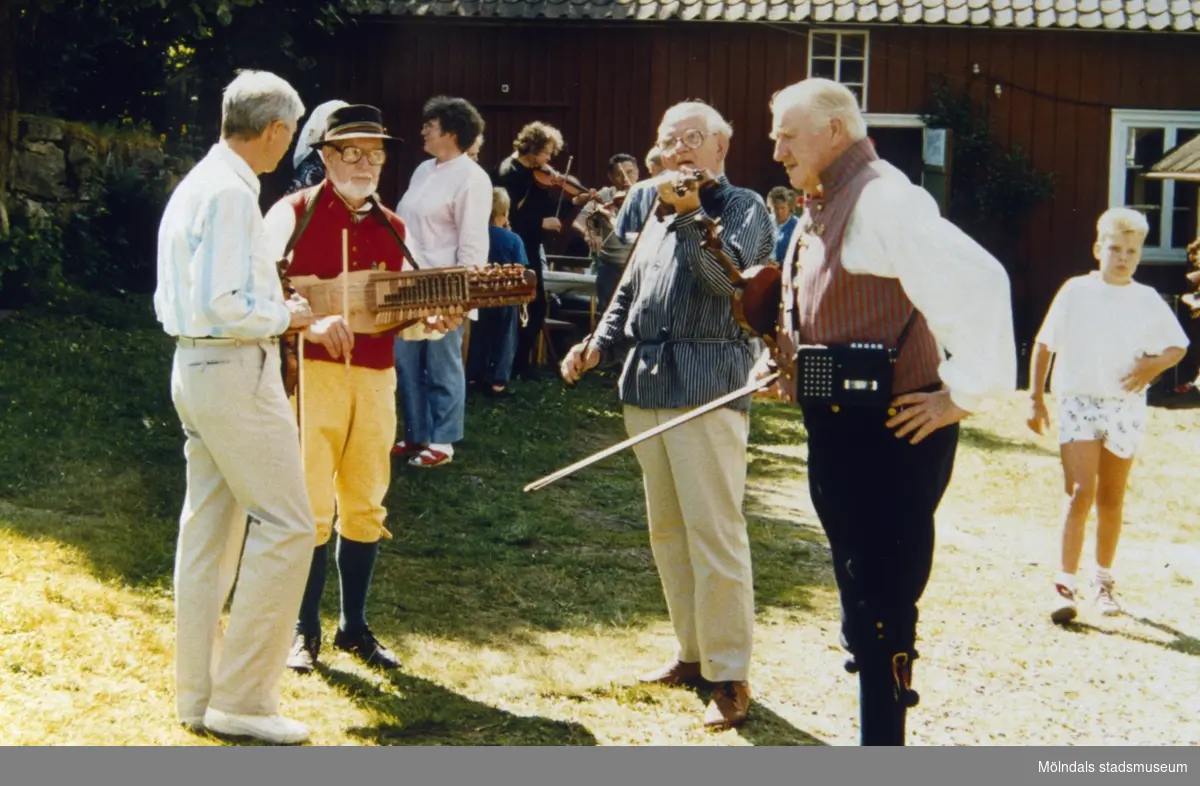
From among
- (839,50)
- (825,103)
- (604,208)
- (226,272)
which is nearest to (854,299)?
(825,103)

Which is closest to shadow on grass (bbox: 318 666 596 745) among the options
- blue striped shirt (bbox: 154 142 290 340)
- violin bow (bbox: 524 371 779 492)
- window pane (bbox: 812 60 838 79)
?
violin bow (bbox: 524 371 779 492)

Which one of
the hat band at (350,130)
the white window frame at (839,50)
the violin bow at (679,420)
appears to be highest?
the white window frame at (839,50)

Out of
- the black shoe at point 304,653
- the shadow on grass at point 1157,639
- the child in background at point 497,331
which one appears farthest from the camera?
the child in background at point 497,331

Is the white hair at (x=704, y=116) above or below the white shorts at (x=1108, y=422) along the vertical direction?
above

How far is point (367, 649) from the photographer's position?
579 cm

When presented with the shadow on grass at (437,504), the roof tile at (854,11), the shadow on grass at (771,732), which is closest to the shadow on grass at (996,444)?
the shadow on grass at (437,504)

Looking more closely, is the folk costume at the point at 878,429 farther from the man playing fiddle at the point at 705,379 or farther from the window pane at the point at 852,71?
the window pane at the point at 852,71

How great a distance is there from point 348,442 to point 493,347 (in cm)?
643

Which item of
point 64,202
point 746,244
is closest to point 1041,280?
point 64,202

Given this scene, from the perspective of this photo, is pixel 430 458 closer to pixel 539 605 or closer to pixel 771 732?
pixel 539 605

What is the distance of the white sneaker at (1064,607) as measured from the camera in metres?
6.79

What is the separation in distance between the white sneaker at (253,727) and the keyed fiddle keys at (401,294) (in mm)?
1322

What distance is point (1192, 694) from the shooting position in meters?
5.87

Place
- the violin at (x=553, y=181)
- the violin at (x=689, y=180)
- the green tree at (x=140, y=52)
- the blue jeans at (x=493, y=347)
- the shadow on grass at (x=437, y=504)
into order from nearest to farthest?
1. the violin at (x=689, y=180)
2. the shadow on grass at (x=437, y=504)
3. the blue jeans at (x=493, y=347)
4. the violin at (x=553, y=181)
5. the green tree at (x=140, y=52)
